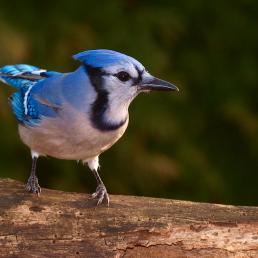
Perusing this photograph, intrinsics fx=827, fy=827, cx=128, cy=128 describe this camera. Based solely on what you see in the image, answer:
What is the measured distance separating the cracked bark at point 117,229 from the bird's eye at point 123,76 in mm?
433

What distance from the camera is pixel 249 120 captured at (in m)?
4.28

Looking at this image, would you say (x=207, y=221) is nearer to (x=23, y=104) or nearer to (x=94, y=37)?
(x=23, y=104)

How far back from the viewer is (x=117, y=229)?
107 inches

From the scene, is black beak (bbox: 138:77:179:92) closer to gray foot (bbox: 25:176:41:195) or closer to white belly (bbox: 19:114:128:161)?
white belly (bbox: 19:114:128:161)

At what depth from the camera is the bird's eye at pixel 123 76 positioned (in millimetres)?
2816

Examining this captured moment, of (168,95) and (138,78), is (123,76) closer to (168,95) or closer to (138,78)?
(138,78)

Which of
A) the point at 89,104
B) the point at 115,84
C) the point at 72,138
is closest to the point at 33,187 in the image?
the point at 72,138

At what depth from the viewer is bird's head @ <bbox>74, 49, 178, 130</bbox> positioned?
2.80 meters

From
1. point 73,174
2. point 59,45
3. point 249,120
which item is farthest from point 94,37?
point 249,120

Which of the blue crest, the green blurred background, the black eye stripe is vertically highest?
the blue crest

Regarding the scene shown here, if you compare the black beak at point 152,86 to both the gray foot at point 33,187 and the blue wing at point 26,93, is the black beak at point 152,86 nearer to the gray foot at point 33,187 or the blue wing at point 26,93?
the blue wing at point 26,93

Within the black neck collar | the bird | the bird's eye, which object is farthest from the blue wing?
the bird's eye

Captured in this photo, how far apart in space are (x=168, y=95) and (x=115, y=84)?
49.0 inches

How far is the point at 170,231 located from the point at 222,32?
1.94 m
